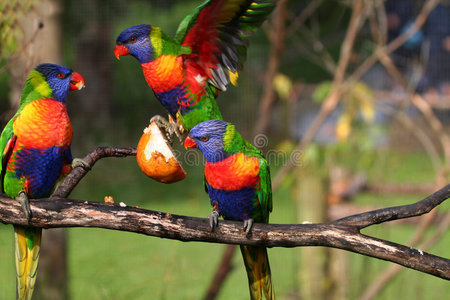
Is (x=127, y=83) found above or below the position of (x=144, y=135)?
above

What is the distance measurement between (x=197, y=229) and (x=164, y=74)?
29 cm

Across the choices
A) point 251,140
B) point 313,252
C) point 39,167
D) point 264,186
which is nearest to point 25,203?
point 39,167

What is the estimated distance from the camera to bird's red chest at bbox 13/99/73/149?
0.80m

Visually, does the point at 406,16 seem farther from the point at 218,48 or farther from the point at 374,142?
the point at 218,48

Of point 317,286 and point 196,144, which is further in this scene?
point 317,286

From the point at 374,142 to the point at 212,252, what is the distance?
1.20 m

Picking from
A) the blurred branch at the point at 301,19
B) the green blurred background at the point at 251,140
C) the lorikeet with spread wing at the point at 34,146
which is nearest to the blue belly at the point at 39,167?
the lorikeet with spread wing at the point at 34,146

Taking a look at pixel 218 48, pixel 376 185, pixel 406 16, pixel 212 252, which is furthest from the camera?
pixel 406 16

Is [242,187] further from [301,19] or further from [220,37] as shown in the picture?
[301,19]

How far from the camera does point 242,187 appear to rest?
0.87m

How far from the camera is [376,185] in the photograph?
7.41 feet

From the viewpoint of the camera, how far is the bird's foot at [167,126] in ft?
2.52

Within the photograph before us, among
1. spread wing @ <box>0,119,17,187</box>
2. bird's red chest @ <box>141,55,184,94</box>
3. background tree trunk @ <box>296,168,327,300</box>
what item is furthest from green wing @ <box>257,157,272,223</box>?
background tree trunk @ <box>296,168,327,300</box>

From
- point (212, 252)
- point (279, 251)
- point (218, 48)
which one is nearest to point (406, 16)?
point (279, 251)
